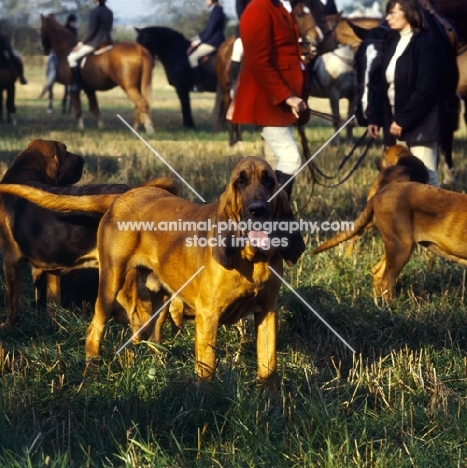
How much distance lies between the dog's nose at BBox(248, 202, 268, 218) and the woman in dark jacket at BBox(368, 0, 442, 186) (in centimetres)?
388

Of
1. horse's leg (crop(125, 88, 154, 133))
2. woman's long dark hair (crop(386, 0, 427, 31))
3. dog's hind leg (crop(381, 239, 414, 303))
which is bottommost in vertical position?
horse's leg (crop(125, 88, 154, 133))

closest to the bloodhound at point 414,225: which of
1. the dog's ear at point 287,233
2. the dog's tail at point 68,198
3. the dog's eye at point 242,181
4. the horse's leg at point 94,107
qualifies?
the dog's tail at point 68,198

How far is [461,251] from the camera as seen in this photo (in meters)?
7.03

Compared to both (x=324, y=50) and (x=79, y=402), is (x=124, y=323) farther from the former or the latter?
(x=324, y=50)

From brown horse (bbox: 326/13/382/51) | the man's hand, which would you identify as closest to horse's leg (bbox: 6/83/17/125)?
brown horse (bbox: 326/13/382/51)

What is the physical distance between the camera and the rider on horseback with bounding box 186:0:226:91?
68.3 ft

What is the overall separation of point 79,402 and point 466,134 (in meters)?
15.1

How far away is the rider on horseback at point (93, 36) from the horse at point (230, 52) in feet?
9.26

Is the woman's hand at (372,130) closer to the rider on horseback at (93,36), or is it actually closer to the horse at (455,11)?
the horse at (455,11)

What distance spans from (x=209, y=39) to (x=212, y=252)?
1706cm

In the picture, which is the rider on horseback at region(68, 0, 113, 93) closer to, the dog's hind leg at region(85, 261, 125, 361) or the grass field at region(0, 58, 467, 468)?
the grass field at region(0, 58, 467, 468)

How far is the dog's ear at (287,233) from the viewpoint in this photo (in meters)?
4.82

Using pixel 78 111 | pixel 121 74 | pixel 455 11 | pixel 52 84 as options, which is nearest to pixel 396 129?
pixel 455 11

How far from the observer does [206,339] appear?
5027mm
